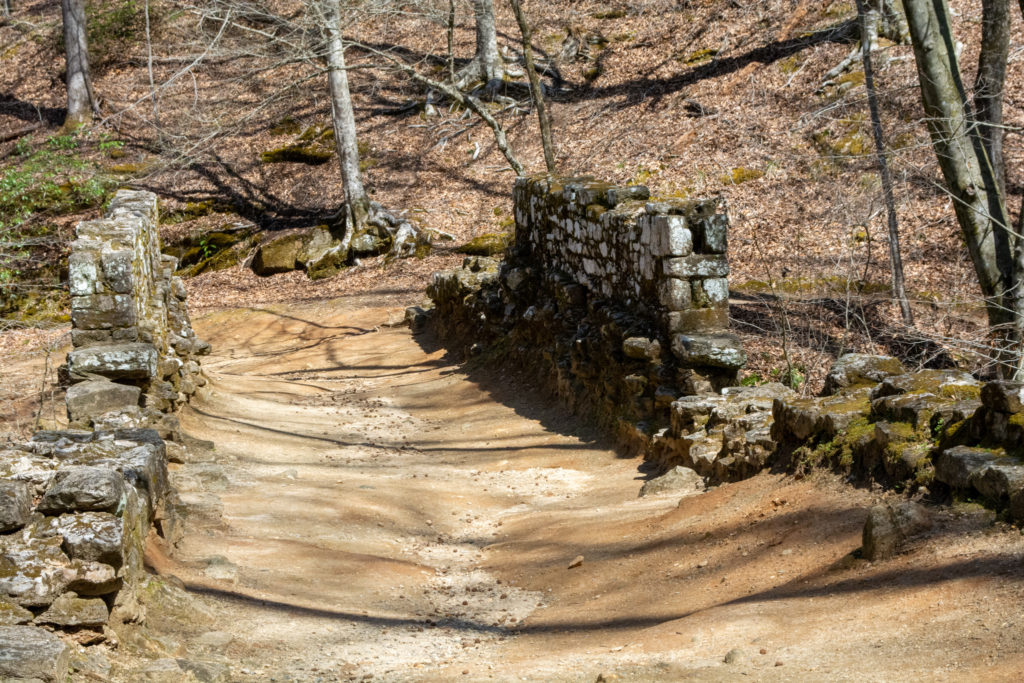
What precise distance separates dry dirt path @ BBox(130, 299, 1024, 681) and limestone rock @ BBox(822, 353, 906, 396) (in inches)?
50.7

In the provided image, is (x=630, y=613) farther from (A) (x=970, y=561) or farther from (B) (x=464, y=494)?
(B) (x=464, y=494)

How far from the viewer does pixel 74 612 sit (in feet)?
14.3

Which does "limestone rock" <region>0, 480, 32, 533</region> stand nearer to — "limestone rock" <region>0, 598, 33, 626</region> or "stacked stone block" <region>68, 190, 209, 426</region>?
"limestone rock" <region>0, 598, 33, 626</region>

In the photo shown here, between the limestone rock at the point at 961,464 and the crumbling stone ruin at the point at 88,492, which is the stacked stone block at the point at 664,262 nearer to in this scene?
the limestone rock at the point at 961,464

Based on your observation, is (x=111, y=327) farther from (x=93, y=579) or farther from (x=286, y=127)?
(x=286, y=127)

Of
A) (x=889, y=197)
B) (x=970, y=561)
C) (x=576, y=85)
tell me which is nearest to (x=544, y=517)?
(x=970, y=561)

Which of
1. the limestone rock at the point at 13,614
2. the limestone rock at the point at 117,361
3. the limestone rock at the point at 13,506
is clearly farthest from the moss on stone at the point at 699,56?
the limestone rock at the point at 13,614

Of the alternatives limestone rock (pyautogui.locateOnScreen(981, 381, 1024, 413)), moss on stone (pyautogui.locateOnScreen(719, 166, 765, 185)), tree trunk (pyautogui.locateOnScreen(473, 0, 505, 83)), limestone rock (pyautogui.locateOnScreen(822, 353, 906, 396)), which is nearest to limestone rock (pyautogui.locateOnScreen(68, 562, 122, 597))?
limestone rock (pyautogui.locateOnScreen(981, 381, 1024, 413))

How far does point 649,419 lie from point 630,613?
4.70 meters

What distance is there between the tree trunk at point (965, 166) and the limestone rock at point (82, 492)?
28.5 feet

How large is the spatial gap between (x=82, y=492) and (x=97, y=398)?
5.01 m

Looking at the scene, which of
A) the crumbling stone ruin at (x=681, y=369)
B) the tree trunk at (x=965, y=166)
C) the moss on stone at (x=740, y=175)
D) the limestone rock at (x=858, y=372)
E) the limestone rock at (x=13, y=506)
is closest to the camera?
the limestone rock at (x=13, y=506)

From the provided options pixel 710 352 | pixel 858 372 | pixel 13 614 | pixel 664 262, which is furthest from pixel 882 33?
pixel 13 614

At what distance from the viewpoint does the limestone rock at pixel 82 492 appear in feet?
15.2
